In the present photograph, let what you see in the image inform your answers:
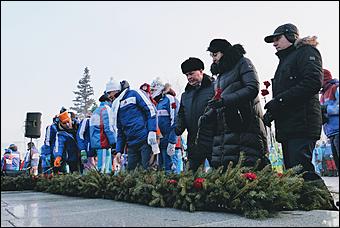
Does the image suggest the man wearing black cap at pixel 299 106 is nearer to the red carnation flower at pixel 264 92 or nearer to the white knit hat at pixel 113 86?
the red carnation flower at pixel 264 92

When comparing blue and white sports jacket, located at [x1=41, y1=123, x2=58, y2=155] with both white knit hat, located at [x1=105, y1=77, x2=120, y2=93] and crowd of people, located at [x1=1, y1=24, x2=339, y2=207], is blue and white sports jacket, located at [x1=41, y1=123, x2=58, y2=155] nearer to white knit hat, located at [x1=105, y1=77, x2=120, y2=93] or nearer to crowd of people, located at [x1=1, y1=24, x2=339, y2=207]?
white knit hat, located at [x1=105, y1=77, x2=120, y2=93]

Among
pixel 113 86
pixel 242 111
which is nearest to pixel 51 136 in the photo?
pixel 113 86

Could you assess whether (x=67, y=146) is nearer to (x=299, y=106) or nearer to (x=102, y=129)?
(x=102, y=129)

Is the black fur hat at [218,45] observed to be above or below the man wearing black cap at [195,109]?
above

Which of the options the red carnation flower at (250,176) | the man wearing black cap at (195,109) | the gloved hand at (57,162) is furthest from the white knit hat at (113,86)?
the red carnation flower at (250,176)

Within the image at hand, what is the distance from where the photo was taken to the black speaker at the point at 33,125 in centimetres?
1056

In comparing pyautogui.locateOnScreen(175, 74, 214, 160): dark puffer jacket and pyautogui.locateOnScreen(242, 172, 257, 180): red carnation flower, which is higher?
pyautogui.locateOnScreen(175, 74, 214, 160): dark puffer jacket

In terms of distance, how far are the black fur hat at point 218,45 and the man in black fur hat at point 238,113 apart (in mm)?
12

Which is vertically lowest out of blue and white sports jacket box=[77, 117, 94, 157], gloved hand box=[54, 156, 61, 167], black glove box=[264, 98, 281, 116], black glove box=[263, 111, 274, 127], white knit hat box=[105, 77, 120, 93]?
gloved hand box=[54, 156, 61, 167]

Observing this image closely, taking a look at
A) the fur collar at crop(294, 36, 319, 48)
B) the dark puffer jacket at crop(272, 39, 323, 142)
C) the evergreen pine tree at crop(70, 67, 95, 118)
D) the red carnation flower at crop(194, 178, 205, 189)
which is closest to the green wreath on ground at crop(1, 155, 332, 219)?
the red carnation flower at crop(194, 178, 205, 189)

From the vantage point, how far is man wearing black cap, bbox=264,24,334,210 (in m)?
3.62

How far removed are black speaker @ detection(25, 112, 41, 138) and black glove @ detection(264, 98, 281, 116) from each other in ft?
27.2

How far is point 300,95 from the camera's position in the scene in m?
3.61

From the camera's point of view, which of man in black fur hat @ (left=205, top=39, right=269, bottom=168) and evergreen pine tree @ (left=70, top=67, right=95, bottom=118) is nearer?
man in black fur hat @ (left=205, top=39, right=269, bottom=168)
